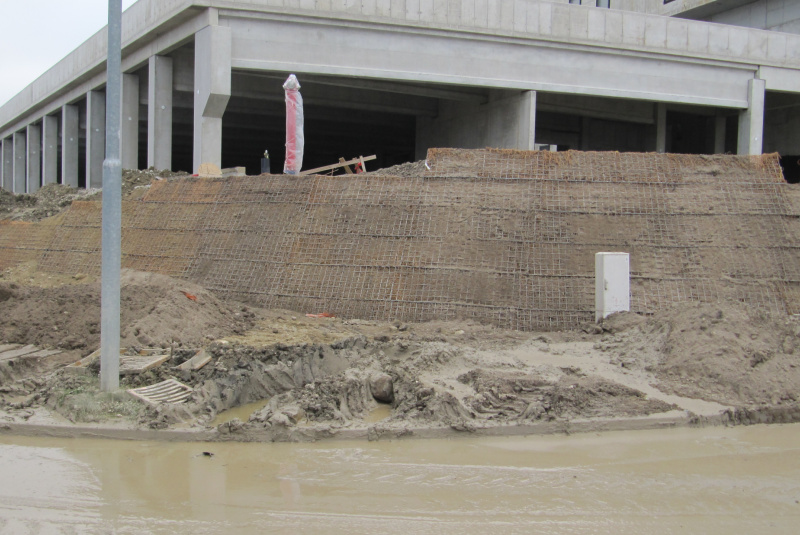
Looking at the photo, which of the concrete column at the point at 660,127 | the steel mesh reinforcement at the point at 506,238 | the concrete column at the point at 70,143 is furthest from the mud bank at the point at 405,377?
the concrete column at the point at 70,143

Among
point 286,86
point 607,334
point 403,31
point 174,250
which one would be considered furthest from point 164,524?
point 403,31

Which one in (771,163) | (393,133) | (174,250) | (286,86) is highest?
(393,133)

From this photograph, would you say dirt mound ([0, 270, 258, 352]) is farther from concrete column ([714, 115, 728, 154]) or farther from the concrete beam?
concrete column ([714, 115, 728, 154])

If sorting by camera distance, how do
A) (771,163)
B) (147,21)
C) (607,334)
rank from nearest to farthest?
(607,334) < (771,163) < (147,21)

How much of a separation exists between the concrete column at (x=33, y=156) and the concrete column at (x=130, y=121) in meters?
15.2

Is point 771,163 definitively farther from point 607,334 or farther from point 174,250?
point 174,250

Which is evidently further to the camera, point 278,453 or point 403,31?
point 403,31

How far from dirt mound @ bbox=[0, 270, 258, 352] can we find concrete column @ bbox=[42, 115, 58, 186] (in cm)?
2586

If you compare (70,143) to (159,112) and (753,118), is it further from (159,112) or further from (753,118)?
(753,118)

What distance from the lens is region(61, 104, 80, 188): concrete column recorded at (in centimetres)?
2972

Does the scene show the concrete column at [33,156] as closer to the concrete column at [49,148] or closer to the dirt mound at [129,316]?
the concrete column at [49,148]

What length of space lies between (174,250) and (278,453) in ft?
24.0

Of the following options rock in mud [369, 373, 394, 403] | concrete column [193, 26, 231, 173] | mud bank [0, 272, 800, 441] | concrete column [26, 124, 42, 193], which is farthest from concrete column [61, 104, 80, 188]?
rock in mud [369, 373, 394, 403]

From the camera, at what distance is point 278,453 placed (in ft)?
18.0
